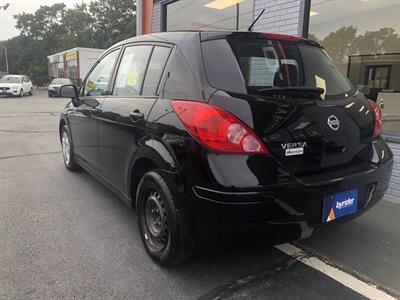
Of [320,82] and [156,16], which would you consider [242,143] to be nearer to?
[320,82]

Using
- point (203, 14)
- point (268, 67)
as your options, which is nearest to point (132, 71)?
point (268, 67)

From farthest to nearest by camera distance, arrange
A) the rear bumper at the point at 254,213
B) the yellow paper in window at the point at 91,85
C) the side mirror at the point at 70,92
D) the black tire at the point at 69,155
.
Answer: the black tire at the point at 69,155, the side mirror at the point at 70,92, the yellow paper in window at the point at 91,85, the rear bumper at the point at 254,213

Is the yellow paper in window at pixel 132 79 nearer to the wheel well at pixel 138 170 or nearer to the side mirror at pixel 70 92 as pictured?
the wheel well at pixel 138 170

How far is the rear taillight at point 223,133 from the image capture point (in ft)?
7.43

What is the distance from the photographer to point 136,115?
121 inches

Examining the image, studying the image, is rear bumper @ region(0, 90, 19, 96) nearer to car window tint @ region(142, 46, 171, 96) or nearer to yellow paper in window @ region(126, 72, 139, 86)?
yellow paper in window @ region(126, 72, 139, 86)

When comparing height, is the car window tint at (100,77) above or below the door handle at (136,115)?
above

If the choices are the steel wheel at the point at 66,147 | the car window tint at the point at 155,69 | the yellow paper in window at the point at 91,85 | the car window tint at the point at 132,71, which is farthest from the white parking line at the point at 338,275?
the steel wheel at the point at 66,147

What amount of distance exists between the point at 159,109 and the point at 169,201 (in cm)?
69

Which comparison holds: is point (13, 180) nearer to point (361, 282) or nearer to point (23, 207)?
point (23, 207)

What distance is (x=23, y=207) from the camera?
4.19 meters

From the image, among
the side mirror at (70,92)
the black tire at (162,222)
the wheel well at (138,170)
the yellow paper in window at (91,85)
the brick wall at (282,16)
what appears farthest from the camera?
the brick wall at (282,16)

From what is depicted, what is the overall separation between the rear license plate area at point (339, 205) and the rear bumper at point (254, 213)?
4 centimetres

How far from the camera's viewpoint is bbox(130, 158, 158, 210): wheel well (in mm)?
2922
